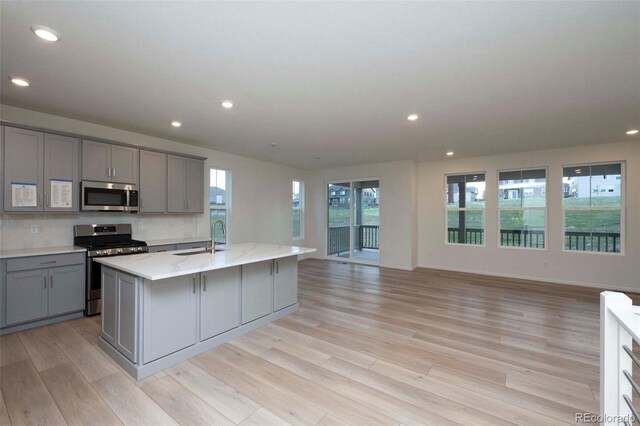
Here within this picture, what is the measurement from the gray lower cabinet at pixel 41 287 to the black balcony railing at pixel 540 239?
6.79 metres

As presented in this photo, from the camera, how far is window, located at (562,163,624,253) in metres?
5.01

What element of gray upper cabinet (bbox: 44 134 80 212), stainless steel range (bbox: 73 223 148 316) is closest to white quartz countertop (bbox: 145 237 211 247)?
stainless steel range (bbox: 73 223 148 316)

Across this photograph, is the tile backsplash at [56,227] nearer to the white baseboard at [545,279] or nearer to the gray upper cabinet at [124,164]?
the gray upper cabinet at [124,164]

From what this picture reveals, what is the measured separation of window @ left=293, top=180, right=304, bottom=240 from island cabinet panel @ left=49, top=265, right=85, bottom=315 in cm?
481

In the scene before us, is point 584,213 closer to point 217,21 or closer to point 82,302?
point 217,21

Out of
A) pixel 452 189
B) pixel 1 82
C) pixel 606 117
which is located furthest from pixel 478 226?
pixel 1 82

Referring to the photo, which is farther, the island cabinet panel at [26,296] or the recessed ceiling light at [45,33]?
the island cabinet panel at [26,296]

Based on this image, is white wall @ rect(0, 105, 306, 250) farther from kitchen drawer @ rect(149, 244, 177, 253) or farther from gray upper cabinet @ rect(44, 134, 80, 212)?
kitchen drawer @ rect(149, 244, 177, 253)

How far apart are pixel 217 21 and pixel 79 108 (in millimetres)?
2701

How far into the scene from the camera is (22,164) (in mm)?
3205

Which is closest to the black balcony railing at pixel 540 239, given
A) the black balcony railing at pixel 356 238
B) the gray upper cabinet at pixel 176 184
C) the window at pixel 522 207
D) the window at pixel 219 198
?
the window at pixel 522 207

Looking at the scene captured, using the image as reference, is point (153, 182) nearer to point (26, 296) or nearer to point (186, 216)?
point (186, 216)

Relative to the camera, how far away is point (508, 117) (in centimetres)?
361

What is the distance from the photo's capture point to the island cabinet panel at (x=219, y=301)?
274 centimetres
